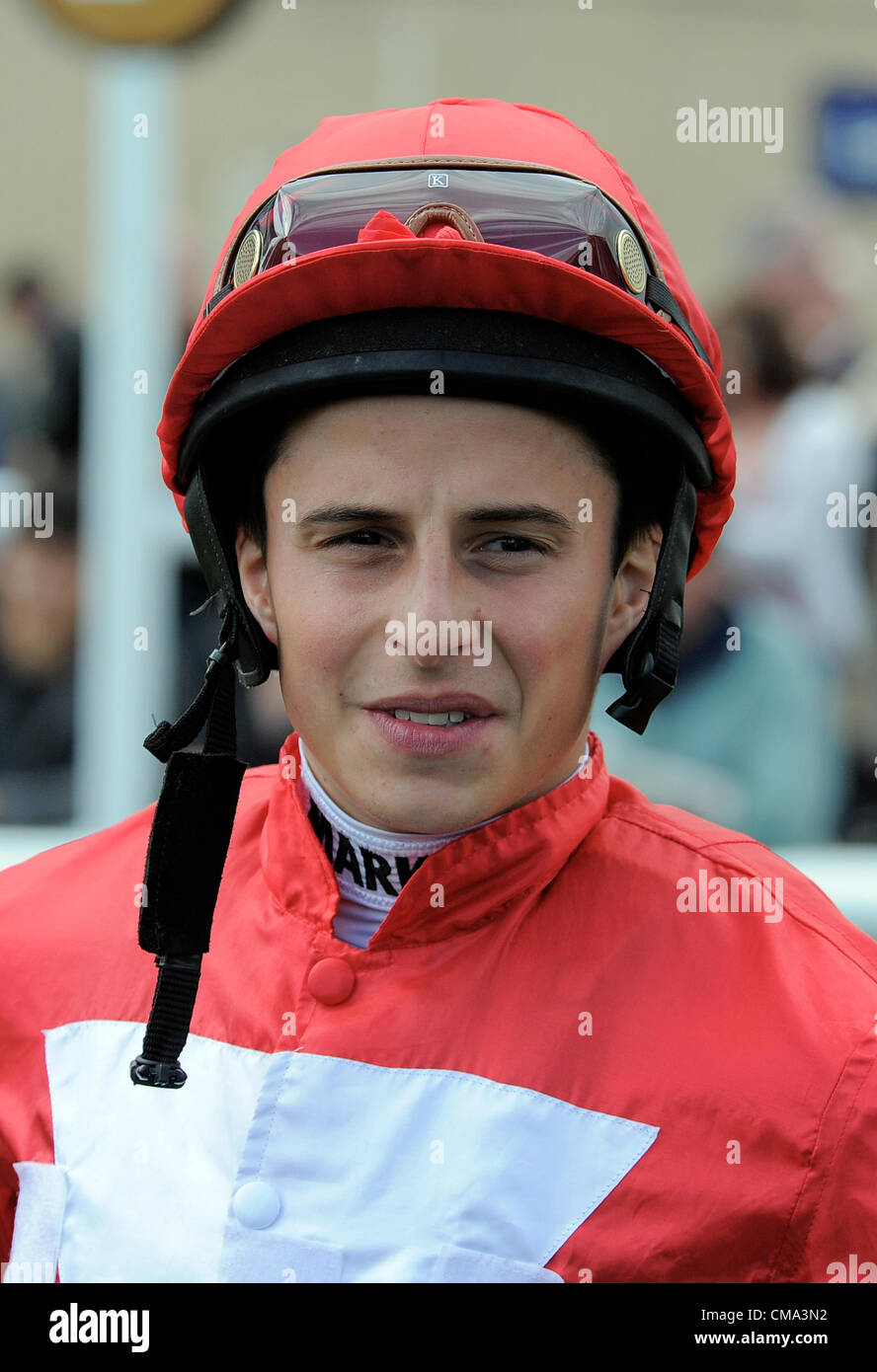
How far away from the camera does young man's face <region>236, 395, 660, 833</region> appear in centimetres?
187

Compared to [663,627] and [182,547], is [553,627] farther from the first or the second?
[182,547]

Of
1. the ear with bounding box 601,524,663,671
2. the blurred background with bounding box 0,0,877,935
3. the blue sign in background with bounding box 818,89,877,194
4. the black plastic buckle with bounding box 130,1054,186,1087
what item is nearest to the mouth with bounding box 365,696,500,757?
the ear with bounding box 601,524,663,671

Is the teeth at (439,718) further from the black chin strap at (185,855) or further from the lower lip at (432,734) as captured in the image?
the black chin strap at (185,855)

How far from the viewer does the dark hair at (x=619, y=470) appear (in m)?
2.02

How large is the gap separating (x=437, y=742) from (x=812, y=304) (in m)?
3.20

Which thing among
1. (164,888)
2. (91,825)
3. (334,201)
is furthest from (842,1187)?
(91,825)

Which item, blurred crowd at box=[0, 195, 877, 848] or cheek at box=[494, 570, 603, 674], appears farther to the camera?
blurred crowd at box=[0, 195, 877, 848]

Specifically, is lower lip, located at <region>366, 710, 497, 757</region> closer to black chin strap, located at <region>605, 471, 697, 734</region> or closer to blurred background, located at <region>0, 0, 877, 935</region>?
black chin strap, located at <region>605, 471, 697, 734</region>

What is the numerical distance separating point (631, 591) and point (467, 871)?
449mm

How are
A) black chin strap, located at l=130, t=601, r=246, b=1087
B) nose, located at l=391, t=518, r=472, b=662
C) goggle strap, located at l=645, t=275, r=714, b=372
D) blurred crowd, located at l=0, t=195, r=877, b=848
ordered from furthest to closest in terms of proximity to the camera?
blurred crowd, located at l=0, t=195, r=877, b=848 → goggle strap, located at l=645, t=275, r=714, b=372 → black chin strap, located at l=130, t=601, r=246, b=1087 → nose, located at l=391, t=518, r=472, b=662

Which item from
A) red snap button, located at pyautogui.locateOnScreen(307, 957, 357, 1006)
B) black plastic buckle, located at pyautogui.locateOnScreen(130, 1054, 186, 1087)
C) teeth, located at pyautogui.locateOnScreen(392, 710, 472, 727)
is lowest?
black plastic buckle, located at pyautogui.locateOnScreen(130, 1054, 186, 1087)

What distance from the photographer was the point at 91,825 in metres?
4.56

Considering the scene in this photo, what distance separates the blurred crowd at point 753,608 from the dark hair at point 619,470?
1.92 m

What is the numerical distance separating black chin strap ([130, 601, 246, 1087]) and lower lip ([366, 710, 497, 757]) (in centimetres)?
28
